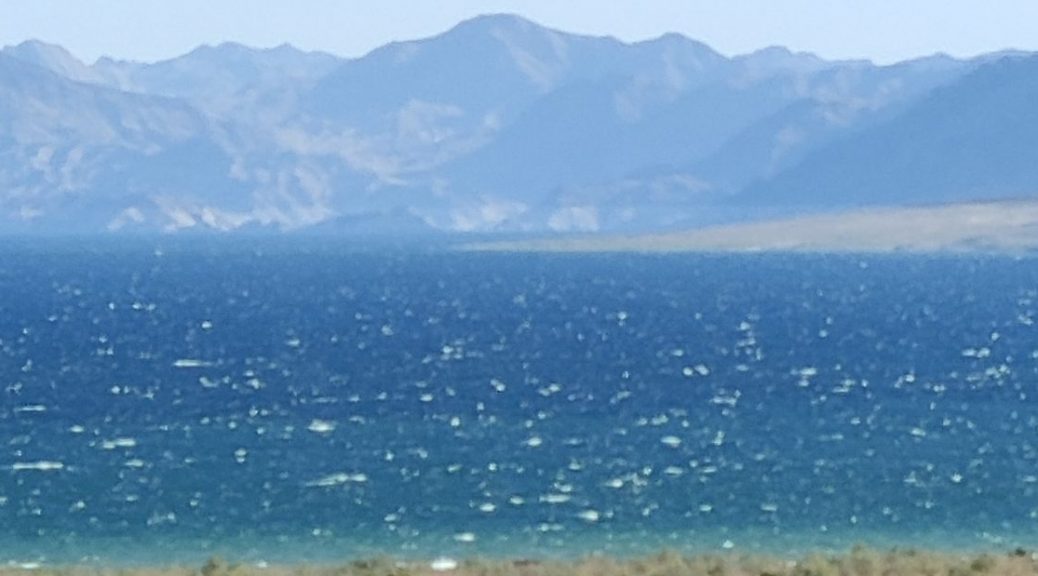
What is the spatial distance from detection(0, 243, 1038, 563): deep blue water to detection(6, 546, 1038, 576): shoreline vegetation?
849 cm

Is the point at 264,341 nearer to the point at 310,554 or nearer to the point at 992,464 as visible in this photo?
the point at 992,464

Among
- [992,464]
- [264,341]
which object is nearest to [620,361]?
[264,341]

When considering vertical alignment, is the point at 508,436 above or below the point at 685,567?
below

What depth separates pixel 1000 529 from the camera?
57938mm

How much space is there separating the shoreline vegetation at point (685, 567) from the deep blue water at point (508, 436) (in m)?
8.49

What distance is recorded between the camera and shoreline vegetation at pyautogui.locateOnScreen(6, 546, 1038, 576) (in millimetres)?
41438

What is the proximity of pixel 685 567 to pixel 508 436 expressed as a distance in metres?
Result: 36.3

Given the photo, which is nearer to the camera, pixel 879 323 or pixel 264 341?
pixel 264 341

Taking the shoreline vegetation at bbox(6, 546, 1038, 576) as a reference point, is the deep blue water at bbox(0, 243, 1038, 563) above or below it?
below

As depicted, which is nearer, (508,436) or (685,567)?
(685,567)

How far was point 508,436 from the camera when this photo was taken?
78.6 meters

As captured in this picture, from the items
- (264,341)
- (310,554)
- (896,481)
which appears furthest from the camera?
(264,341)

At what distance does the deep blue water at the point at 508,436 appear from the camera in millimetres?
58094

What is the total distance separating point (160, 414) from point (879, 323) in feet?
231
